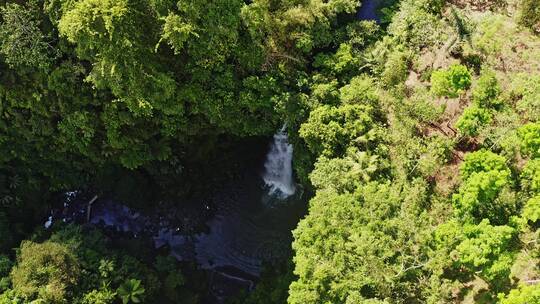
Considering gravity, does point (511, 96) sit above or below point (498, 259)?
above

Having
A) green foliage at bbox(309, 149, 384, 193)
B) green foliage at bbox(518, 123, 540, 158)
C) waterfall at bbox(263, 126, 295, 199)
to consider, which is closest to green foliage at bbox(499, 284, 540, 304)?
green foliage at bbox(518, 123, 540, 158)

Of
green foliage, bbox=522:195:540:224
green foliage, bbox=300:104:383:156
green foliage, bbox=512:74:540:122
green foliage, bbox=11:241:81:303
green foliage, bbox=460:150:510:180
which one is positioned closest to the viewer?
green foliage, bbox=522:195:540:224

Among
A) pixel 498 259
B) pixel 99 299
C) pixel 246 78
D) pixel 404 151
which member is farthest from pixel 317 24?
pixel 99 299

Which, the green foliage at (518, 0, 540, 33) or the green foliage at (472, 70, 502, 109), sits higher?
the green foliage at (518, 0, 540, 33)

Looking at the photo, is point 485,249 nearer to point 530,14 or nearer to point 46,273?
point 530,14

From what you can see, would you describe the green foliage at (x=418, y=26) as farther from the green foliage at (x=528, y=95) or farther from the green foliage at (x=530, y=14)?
the green foliage at (x=528, y=95)

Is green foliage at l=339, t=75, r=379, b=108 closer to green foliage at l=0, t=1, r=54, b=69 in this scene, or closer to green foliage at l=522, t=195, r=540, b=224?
green foliage at l=522, t=195, r=540, b=224

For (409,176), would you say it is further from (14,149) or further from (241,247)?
(14,149)
